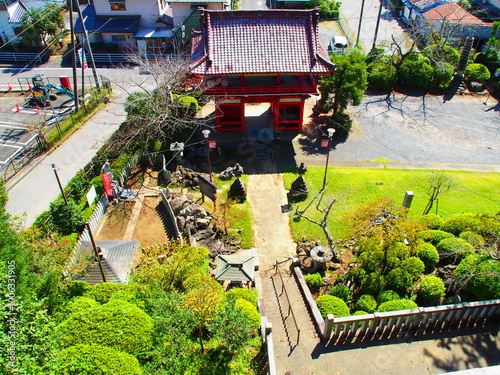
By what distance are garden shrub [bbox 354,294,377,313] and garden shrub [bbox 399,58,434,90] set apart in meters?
30.2

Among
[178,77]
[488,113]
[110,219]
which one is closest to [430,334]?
[110,219]

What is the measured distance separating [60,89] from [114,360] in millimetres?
33982

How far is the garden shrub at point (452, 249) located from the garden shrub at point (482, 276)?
3.03ft

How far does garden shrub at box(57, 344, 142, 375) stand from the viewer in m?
12.0

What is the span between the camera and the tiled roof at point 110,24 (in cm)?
4784

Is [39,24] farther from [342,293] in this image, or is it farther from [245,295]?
[342,293]

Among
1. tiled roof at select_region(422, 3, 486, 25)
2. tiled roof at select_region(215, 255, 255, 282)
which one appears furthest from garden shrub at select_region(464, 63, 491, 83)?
tiled roof at select_region(215, 255, 255, 282)

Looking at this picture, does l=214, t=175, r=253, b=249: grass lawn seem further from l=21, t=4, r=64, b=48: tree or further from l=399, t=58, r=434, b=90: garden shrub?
l=21, t=4, r=64, b=48: tree

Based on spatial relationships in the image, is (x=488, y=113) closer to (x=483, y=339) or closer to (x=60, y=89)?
(x=483, y=339)

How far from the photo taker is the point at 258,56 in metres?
31.1

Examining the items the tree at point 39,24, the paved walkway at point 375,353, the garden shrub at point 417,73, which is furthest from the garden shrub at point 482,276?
the tree at point 39,24

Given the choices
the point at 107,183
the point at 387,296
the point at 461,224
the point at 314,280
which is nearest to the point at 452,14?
the point at 461,224

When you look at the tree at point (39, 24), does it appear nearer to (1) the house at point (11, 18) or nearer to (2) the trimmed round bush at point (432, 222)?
(1) the house at point (11, 18)

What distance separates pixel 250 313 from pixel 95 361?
19.3 feet
